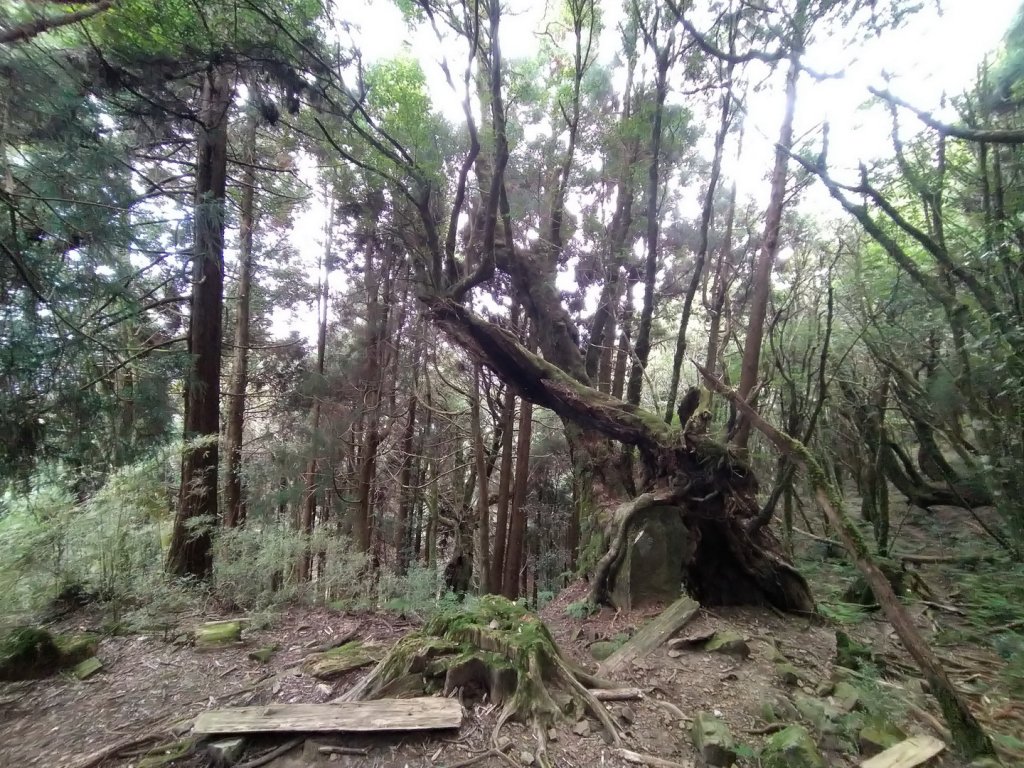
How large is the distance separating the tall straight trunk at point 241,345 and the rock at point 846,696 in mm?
8253

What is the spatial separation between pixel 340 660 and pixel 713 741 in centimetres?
274

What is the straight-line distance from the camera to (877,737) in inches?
108

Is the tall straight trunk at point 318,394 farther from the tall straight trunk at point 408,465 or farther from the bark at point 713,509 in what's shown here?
the bark at point 713,509

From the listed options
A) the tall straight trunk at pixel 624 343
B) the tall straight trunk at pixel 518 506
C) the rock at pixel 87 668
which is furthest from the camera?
the tall straight trunk at pixel 518 506

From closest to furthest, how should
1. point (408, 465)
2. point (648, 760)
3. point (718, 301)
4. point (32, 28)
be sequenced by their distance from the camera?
point (648, 760)
point (32, 28)
point (718, 301)
point (408, 465)

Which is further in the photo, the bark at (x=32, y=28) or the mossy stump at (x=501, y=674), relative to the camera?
the bark at (x=32, y=28)

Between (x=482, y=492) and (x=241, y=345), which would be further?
(x=482, y=492)

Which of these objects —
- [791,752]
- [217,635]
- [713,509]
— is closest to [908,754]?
[791,752]

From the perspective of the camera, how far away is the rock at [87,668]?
370cm

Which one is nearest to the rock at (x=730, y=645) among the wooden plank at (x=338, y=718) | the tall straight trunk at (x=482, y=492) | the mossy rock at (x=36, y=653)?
the wooden plank at (x=338, y=718)

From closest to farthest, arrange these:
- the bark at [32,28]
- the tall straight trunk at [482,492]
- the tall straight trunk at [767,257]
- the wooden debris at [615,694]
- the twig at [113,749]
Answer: the twig at [113,749], the bark at [32,28], the wooden debris at [615,694], the tall straight trunk at [767,257], the tall straight trunk at [482,492]

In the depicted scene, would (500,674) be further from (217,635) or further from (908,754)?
(217,635)

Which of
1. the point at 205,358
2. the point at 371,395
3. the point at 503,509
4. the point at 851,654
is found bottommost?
the point at 851,654

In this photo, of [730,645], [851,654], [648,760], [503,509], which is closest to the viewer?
[648,760]
